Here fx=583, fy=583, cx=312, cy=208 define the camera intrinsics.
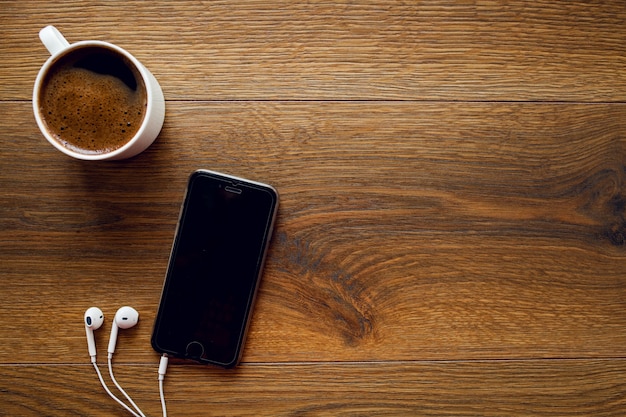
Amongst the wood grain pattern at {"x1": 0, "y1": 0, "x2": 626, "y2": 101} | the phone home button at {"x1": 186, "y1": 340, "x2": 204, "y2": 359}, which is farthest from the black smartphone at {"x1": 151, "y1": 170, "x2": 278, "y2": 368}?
the wood grain pattern at {"x1": 0, "y1": 0, "x2": 626, "y2": 101}

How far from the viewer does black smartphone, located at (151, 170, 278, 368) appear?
635 mm

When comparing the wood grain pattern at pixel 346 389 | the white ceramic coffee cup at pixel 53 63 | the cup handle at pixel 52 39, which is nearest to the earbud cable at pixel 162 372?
the wood grain pattern at pixel 346 389

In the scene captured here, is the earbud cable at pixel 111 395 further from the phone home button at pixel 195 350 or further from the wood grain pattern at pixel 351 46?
the wood grain pattern at pixel 351 46

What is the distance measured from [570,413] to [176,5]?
2.08 ft

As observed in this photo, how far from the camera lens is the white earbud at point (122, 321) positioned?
0.63 meters

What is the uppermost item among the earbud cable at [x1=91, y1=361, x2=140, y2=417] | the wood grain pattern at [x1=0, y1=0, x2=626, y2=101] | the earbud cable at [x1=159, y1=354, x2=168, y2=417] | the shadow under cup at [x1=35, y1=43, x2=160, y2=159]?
the wood grain pattern at [x1=0, y1=0, x2=626, y2=101]

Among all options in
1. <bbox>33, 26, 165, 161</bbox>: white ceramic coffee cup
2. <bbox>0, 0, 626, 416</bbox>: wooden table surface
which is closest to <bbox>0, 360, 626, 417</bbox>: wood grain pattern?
<bbox>0, 0, 626, 416</bbox>: wooden table surface

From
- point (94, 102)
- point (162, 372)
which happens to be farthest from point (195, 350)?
point (94, 102)

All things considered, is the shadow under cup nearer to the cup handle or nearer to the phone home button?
the cup handle

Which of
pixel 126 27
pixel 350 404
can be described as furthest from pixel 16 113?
pixel 350 404

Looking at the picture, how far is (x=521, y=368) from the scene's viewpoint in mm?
659

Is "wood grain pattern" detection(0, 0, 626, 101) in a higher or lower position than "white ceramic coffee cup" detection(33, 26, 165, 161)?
higher

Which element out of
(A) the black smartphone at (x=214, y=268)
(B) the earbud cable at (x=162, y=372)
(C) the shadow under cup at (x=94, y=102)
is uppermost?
(C) the shadow under cup at (x=94, y=102)

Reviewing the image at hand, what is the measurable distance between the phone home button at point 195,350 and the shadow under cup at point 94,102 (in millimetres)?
229
